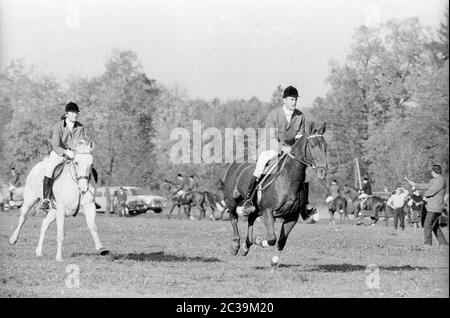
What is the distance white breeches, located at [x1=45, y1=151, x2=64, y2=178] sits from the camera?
18.3 meters

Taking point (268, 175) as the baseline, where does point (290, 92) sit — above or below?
above

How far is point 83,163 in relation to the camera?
17.3 m

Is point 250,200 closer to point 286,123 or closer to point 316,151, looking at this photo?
point 286,123

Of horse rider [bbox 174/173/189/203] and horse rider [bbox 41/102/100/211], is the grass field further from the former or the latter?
horse rider [bbox 174/173/189/203]

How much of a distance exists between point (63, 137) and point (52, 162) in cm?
76

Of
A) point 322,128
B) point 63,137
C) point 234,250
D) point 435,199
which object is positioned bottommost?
point 234,250

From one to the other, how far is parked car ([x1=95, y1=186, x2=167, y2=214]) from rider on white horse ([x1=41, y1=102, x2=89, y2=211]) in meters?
39.6

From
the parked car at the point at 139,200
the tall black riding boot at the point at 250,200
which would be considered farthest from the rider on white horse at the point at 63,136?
the parked car at the point at 139,200

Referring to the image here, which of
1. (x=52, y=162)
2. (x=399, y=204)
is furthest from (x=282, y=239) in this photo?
(x=399, y=204)

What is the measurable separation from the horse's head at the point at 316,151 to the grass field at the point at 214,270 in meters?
2.00

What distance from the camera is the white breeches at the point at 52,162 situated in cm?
1833

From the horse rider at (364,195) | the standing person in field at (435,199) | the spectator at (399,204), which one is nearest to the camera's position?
the standing person in field at (435,199)

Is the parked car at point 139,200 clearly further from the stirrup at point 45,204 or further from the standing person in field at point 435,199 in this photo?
the stirrup at point 45,204
